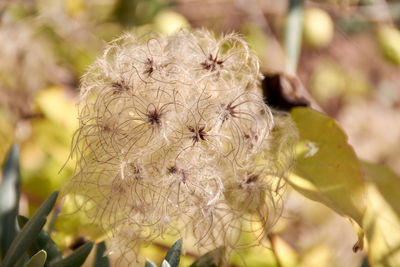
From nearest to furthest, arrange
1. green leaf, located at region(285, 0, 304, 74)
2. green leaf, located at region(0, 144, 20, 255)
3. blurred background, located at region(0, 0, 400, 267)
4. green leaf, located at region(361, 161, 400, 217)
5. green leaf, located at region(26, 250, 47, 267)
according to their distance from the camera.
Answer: green leaf, located at region(26, 250, 47, 267) → green leaf, located at region(0, 144, 20, 255) → green leaf, located at region(361, 161, 400, 217) → blurred background, located at region(0, 0, 400, 267) → green leaf, located at region(285, 0, 304, 74)

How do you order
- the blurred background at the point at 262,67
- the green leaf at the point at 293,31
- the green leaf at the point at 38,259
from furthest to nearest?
the green leaf at the point at 293,31 < the blurred background at the point at 262,67 < the green leaf at the point at 38,259

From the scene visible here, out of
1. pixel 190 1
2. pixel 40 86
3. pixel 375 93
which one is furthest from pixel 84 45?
pixel 375 93

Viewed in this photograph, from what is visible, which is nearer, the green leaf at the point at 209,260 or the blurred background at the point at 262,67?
the green leaf at the point at 209,260

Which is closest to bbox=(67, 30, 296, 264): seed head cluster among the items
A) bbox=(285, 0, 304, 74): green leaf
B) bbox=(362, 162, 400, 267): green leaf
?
bbox=(362, 162, 400, 267): green leaf

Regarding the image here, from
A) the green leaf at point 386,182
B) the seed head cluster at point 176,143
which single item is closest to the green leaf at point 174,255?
the seed head cluster at point 176,143

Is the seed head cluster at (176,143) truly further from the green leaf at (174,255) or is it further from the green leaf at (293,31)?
the green leaf at (293,31)

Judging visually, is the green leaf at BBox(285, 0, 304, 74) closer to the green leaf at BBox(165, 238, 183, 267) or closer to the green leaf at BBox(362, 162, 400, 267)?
the green leaf at BBox(362, 162, 400, 267)

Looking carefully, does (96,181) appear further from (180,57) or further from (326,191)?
(326,191)
